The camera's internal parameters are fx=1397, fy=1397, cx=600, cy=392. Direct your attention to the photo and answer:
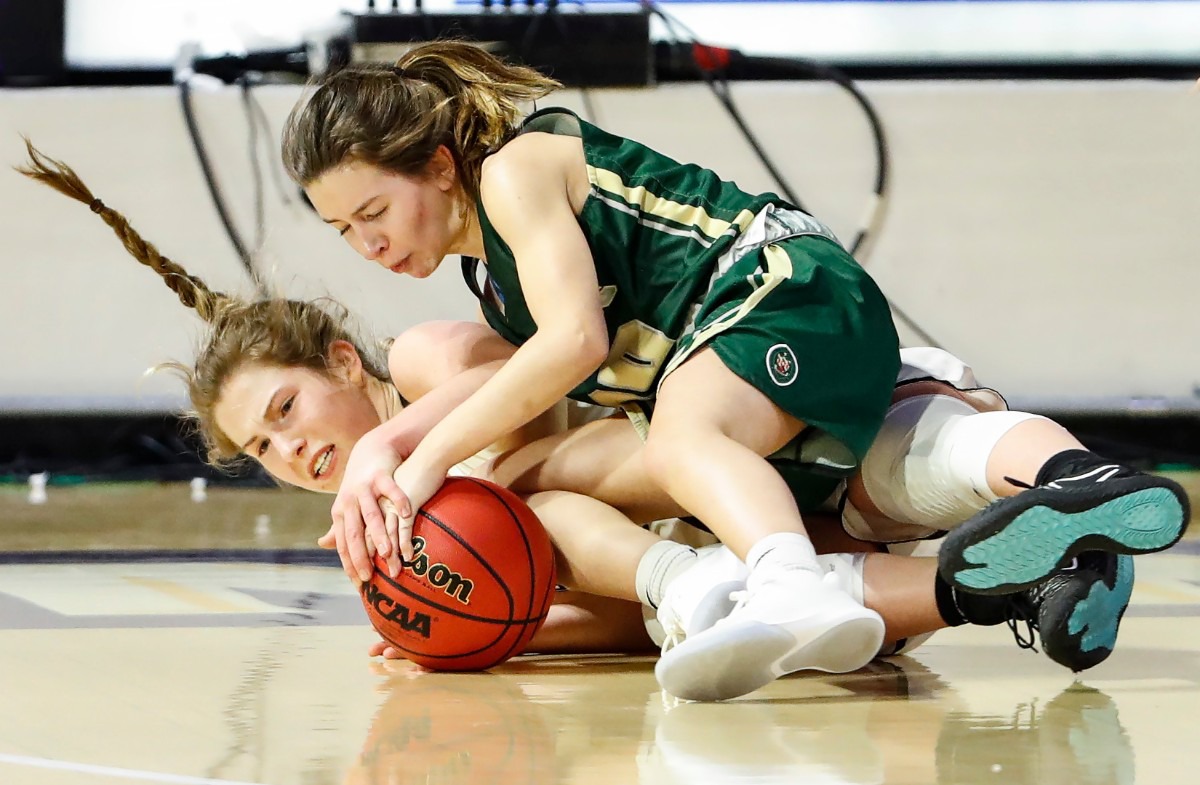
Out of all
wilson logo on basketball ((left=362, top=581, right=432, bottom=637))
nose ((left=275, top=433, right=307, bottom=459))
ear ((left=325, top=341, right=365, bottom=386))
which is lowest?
wilson logo on basketball ((left=362, top=581, right=432, bottom=637))

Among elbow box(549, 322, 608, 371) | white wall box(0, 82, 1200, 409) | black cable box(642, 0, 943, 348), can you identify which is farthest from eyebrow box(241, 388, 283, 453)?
black cable box(642, 0, 943, 348)

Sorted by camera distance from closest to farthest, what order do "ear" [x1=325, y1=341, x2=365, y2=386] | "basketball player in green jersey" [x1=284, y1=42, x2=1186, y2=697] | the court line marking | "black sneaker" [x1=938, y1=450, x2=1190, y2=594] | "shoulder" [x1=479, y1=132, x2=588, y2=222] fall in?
1. the court line marking
2. "black sneaker" [x1=938, y1=450, x2=1190, y2=594]
3. "basketball player in green jersey" [x1=284, y1=42, x2=1186, y2=697]
4. "shoulder" [x1=479, y1=132, x2=588, y2=222]
5. "ear" [x1=325, y1=341, x2=365, y2=386]

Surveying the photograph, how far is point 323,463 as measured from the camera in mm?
1732

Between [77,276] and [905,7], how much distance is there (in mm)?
2300

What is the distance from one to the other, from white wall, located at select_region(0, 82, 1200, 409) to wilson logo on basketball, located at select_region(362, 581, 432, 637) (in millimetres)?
2282

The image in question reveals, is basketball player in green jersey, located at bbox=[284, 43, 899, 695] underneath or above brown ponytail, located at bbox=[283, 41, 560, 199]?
underneath

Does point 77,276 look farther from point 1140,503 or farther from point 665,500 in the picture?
point 1140,503

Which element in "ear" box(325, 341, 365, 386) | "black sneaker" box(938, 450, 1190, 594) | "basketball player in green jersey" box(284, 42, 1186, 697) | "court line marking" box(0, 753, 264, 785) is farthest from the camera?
"ear" box(325, 341, 365, 386)

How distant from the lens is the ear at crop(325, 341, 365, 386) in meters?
1.81

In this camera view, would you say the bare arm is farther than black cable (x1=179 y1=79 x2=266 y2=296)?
No

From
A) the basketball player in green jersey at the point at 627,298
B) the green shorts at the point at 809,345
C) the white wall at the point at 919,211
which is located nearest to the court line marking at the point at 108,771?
the basketball player in green jersey at the point at 627,298

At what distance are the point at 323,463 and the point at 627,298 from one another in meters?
0.46

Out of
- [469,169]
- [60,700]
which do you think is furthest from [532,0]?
[60,700]

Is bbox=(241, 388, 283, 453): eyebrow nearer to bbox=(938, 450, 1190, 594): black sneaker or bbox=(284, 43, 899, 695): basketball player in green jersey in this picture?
bbox=(284, 43, 899, 695): basketball player in green jersey
